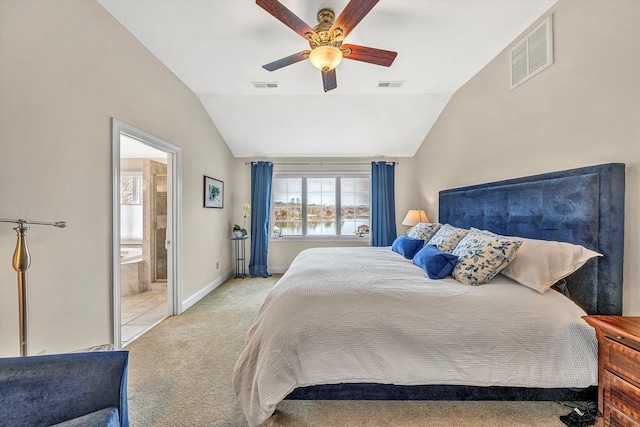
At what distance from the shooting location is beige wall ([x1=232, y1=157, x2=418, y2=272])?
484cm

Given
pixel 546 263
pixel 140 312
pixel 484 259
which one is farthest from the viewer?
pixel 140 312

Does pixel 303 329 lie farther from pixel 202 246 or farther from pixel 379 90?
pixel 379 90

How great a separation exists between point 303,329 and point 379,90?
313cm

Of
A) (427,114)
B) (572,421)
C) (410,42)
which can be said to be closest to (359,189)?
(427,114)

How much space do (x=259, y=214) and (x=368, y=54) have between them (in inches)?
131

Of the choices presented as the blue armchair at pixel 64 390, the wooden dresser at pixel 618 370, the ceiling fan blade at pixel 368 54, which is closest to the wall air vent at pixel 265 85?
the ceiling fan blade at pixel 368 54

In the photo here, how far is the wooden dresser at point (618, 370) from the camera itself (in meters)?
1.12

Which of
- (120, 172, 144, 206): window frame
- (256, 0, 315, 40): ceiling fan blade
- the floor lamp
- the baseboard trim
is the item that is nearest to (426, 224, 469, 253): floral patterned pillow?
(256, 0, 315, 40): ceiling fan blade

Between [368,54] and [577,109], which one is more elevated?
[368,54]

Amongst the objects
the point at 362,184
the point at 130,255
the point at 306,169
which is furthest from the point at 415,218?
the point at 130,255

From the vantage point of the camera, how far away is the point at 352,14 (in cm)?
166

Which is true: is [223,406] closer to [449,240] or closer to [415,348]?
[415,348]

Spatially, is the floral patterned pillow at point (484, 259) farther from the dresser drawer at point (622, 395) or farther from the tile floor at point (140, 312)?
the tile floor at point (140, 312)

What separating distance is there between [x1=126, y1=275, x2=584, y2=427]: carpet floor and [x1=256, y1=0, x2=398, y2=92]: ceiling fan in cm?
241
